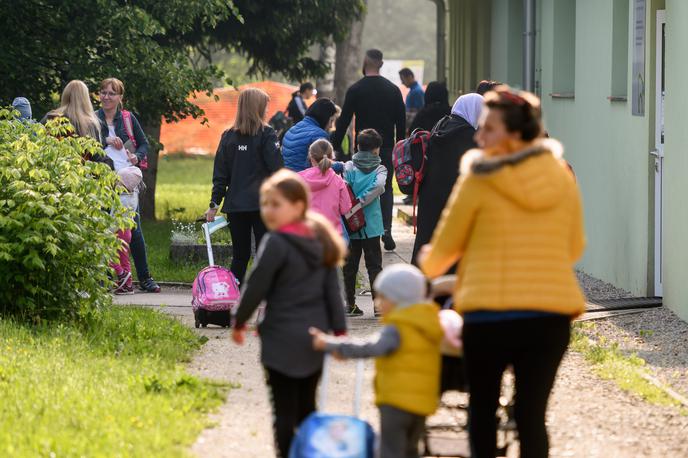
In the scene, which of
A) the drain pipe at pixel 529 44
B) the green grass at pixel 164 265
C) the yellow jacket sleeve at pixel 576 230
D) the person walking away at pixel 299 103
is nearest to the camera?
the yellow jacket sleeve at pixel 576 230

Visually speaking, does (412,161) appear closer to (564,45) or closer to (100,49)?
(564,45)

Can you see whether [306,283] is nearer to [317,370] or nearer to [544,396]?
[317,370]

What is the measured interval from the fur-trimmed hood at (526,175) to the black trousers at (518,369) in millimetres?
428

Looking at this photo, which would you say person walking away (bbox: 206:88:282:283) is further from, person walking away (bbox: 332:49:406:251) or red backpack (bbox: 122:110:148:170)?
person walking away (bbox: 332:49:406:251)

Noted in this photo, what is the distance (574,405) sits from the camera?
7.95m

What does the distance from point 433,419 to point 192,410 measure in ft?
3.86

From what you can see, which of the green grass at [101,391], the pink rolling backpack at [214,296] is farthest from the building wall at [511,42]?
the green grass at [101,391]

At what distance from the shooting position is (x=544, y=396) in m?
5.52

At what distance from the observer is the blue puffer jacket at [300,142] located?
11.8 meters

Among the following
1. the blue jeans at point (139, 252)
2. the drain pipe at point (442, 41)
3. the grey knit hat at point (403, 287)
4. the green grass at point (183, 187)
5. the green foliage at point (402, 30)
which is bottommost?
the green grass at point (183, 187)

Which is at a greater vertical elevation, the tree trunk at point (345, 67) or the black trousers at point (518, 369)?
the tree trunk at point (345, 67)

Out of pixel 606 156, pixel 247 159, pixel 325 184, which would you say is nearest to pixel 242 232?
pixel 247 159

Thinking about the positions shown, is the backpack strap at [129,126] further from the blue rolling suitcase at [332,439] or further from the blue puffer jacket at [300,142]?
the blue rolling suitcase at [332,439]

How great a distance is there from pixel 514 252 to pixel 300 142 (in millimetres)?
6576
